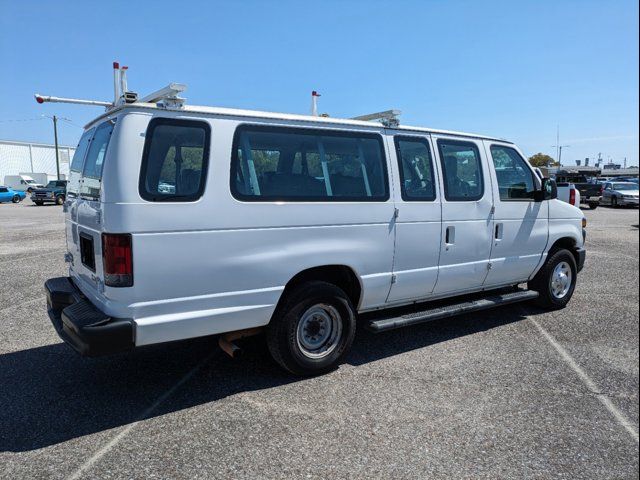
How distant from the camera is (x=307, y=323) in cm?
430

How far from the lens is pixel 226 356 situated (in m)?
4.83

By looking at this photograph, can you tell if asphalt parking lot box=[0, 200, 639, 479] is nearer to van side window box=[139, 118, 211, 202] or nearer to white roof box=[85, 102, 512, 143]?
van side window box=[139, 118, 211, 202]

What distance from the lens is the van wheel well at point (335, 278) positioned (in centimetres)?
423

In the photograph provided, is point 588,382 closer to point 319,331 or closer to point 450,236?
point 450,236

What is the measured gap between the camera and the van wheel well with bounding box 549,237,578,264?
20.9ft

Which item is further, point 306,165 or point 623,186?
point 623,186

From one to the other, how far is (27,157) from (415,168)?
89.3m

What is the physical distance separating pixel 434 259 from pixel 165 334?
2.81 meters

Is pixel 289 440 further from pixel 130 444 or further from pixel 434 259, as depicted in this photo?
pixel 434 259

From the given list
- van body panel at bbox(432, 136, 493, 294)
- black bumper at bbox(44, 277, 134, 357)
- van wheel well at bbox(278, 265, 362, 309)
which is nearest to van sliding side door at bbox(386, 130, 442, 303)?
van body panel at bbox(432, 136, 493, 294)

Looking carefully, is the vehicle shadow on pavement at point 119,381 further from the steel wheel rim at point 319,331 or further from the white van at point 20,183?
the white van at point 20,183

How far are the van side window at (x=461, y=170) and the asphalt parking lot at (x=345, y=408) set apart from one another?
5.39 ft

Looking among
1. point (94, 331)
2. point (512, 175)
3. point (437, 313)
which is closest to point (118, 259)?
point (94, 331)

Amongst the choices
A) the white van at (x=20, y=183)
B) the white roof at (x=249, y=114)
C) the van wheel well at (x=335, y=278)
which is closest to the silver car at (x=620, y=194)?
the white roof at (x=249, y=114)
